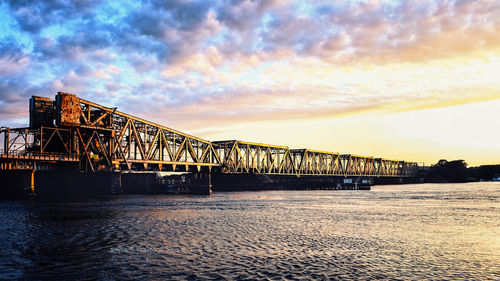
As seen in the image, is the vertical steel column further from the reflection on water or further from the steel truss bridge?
the reflection on water

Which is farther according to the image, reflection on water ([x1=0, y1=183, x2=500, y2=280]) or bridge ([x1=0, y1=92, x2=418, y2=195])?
bridge ([x1=0, y1=92, x2=418, y2=195])

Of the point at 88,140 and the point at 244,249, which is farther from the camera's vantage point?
the point at 88,140

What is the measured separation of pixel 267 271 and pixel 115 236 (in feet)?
59.4

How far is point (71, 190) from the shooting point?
106 meters

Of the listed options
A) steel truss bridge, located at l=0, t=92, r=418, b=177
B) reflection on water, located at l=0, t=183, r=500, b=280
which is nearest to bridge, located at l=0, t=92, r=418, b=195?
steel truss bridge, located at l=0, t=92, r=418, b=177

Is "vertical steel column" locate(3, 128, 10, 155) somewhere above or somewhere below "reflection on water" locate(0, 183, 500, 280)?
above

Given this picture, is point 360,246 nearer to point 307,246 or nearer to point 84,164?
point 307,246

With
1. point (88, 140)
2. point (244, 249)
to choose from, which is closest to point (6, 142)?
point (88, 140)

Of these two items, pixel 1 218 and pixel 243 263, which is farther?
pixel 1 218

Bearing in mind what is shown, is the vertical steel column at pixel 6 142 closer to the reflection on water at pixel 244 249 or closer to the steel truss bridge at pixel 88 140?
the steel truss bridge at pixel 88 140

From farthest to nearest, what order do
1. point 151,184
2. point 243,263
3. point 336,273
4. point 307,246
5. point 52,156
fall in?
point 151,184 < point 52,156 < point 307,246 < point 243,263 < point 336,273

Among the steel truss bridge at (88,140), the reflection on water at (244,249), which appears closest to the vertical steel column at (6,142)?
the steel truss bridge at (88,140)

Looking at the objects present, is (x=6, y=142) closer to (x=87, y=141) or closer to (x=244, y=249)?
(x=87, y=141)

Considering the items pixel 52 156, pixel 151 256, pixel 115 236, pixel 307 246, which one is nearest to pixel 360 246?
pixel 307 246
